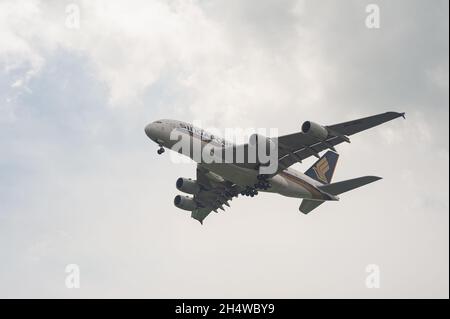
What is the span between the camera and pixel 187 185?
52844 mm

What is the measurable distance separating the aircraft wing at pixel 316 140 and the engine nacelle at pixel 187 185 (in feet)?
29.1

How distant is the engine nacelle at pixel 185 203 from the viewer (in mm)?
55375

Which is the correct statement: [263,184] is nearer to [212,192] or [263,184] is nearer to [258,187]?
[258,187]

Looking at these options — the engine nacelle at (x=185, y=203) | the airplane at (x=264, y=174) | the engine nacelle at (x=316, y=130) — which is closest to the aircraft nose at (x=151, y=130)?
the airplane at (x=264, y=174)

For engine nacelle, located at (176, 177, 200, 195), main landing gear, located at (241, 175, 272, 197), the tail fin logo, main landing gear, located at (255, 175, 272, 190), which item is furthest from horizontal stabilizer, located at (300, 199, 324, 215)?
engine nacelle, located at (176, 177, 200, 195)

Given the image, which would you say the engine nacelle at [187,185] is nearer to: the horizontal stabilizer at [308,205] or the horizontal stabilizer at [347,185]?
the horizontal stabilizer at [308,205]

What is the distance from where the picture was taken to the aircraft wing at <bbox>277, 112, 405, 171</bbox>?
40.7m

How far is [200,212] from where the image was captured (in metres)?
57.2

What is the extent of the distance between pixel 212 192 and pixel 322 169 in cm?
1185

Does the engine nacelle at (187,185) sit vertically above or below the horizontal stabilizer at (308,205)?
above

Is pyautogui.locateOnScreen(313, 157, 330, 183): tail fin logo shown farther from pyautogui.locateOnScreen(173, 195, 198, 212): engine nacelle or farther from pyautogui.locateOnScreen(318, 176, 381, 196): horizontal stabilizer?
pyautogui.locateOnScreen(173, 195, 198, 212): engine nacelle

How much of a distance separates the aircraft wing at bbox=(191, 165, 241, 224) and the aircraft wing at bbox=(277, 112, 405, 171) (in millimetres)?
6523
